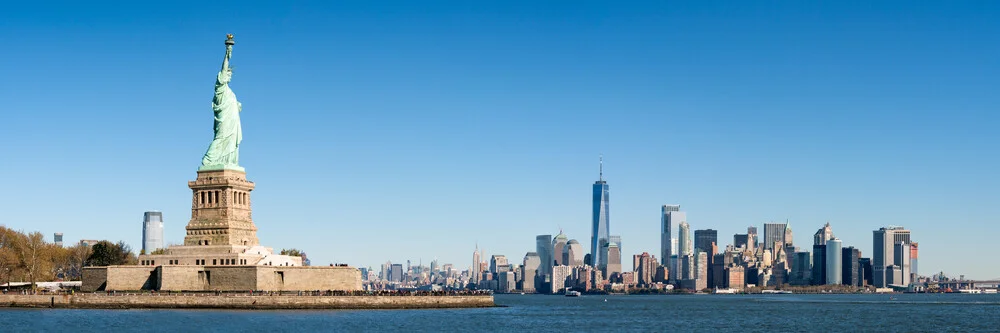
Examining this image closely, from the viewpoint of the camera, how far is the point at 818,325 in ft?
424

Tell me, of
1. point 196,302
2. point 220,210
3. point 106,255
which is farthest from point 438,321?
point 106,255

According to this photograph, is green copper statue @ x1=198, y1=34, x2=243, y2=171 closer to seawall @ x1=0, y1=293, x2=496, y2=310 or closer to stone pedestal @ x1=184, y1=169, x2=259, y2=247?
stone pedestal @ x1=184, y1=169, x2=259, y2=247

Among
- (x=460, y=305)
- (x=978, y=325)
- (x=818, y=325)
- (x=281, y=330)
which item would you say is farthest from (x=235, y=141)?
(x=978, y=325)

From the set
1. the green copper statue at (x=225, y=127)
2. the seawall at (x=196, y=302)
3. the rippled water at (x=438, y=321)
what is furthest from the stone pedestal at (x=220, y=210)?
the rippled water at (x=438, y=321)

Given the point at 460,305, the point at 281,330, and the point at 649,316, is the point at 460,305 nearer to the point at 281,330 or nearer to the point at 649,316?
the point at 649,316

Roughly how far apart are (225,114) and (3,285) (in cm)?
3793

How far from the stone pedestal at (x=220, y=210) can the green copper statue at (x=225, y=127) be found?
4.57 feet

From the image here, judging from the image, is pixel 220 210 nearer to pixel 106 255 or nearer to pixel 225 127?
pixel 225 127

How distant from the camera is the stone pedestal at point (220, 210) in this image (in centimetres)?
14138

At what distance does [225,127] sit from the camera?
146375mm

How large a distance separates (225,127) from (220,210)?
987 cm

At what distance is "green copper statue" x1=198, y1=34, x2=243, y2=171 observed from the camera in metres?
145

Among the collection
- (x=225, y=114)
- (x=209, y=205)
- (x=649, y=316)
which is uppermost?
(x=225, y=114)

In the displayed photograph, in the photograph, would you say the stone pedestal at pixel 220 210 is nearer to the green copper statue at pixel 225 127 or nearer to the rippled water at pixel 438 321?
the green copper statue at pixel 225 127
